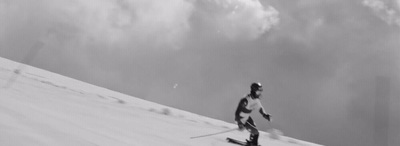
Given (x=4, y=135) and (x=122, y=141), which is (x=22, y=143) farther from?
(x=122, y=141)

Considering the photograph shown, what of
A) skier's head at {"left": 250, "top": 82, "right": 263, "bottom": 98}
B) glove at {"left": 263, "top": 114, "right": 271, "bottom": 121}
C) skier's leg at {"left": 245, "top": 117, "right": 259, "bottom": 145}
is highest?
skier's head at {"left": 250, "top": 82, "right": 263, "bottom": 98}

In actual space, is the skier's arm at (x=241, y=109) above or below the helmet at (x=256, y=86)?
below

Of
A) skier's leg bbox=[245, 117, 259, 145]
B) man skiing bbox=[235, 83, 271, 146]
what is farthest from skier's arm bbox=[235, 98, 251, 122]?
skier's leg bbox=[245, 117, 259, 145]

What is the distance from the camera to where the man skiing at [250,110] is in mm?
8404

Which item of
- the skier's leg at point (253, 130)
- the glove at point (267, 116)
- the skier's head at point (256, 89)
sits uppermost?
the skier's head at point (256, 89)

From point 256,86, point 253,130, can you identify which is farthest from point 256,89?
point 253,130

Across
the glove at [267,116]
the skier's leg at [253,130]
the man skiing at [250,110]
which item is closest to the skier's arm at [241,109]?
the man skiing at [250,110]

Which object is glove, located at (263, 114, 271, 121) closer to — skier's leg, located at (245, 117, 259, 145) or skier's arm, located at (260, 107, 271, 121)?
skier's arm, located at (260, 107, 271, 121)

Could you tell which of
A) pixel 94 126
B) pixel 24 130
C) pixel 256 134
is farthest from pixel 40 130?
pixel 256 134

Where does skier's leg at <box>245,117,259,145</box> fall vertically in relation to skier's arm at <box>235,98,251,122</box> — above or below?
below

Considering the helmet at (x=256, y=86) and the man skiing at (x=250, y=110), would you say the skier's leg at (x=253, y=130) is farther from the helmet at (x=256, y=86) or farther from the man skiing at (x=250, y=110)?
the helmet at (x=256, y=86)

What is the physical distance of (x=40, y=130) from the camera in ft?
14.7

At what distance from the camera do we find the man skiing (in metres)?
8.40

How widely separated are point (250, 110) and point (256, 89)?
0.45 m
